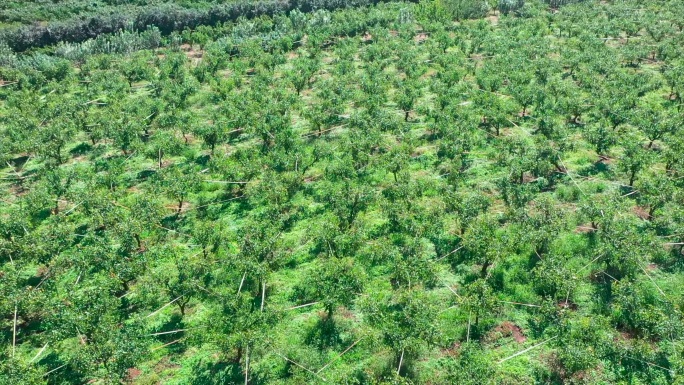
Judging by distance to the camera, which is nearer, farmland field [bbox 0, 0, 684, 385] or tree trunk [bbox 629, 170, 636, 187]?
farmland field [bbox 0, 0, 684, 385]

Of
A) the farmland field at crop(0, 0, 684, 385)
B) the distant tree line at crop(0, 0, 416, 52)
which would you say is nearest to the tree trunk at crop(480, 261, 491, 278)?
the farmland field at crop(0, 0, 684, 385)

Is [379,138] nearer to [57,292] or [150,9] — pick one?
[57,292]

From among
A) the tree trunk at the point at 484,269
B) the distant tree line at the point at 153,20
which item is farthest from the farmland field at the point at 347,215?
the distant tree line at the point at 153,20

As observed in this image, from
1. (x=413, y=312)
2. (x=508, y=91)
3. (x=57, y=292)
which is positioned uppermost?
(x=508, y=91)

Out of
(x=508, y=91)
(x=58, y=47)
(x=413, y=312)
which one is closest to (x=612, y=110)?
(x=508, y=91)

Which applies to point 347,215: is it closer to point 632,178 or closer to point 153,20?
point 632,178

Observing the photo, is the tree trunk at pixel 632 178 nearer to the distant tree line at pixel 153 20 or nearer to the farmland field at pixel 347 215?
the farmland field at pixel 347 215

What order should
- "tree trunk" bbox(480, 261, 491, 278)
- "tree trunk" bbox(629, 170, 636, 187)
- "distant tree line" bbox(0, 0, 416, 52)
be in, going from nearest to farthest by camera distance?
"tree trunk" bbox(480, 261, 491, 278), "tree trunk" bbox(629, 170, 636, 187), "distant tree line" bbox(0, 0, 416, 52)

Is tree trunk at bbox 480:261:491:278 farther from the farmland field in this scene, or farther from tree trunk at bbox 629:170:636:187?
tree trunk at bbox 629:170:636:187

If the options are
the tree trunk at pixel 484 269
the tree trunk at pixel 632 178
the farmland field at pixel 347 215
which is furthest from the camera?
the tree trunk at pixel 632 178
